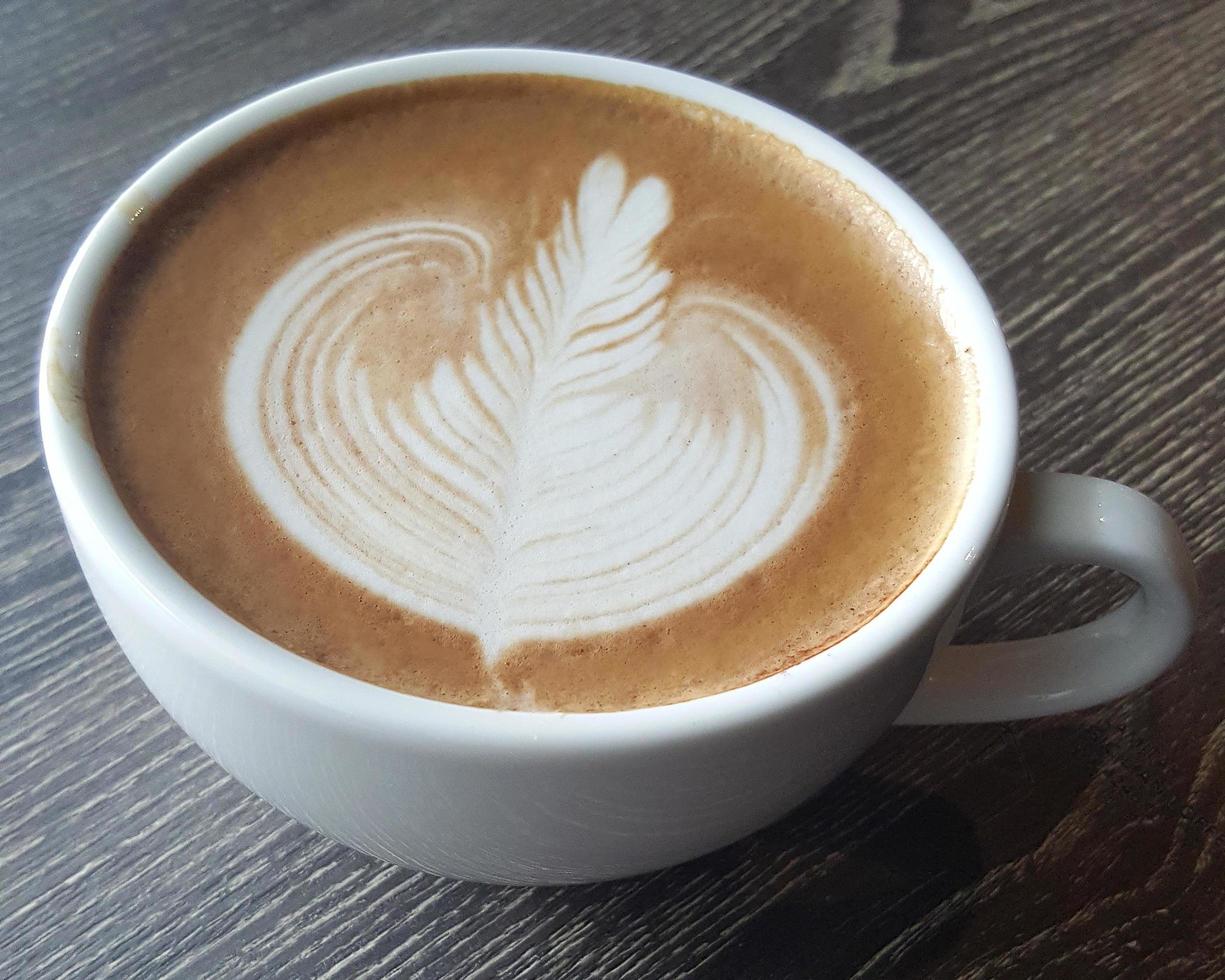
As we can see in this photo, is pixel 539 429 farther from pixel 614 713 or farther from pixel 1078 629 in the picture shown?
pixel 1078 629

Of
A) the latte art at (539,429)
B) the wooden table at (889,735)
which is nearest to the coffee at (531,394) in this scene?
the latte art at (539,429)

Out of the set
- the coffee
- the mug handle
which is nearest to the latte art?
the coffee

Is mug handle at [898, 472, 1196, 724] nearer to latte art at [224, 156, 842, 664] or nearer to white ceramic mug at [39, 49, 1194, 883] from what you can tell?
white ceramic mug at [39, 49, 1194, 883]

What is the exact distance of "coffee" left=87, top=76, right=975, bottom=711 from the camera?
0.65 metres

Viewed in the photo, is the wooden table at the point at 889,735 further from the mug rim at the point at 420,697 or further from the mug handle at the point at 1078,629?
the mug rim at the point at 420,697

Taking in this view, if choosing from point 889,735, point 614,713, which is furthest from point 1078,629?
point 614,713

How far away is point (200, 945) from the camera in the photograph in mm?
720

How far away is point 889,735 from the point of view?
83cm

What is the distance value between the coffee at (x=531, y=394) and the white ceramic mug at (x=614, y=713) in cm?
3

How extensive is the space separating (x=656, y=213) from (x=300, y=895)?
1.60 feet

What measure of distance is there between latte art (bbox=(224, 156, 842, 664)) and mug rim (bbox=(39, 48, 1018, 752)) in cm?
8

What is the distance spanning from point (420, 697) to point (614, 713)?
0.30 feet

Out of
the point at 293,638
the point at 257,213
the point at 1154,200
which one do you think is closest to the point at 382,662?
the point at 293,638

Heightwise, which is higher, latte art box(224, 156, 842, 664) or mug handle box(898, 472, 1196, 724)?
latte art box(224, 156, 842, 664)
